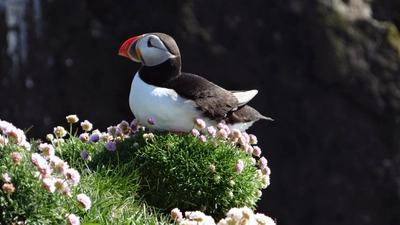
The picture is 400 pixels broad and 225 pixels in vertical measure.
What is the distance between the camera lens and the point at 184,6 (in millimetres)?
12367

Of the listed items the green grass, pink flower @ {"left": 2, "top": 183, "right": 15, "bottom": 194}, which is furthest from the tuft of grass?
pink flower @ {"left": 2, "top": 183, "right": 15, "bottom": 194}

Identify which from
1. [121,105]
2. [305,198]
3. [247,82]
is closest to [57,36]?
[121,105]

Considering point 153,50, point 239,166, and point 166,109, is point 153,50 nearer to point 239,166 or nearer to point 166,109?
point 166,109

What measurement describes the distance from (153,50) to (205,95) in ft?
1.57

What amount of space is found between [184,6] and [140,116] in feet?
25.0

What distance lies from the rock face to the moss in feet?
3.09

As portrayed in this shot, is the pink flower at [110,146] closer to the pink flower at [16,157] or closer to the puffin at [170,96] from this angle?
the puffin at [170,96]

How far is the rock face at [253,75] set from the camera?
11.9 meters

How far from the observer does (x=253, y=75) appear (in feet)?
39.9

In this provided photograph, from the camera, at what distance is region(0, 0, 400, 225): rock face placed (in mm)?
11938

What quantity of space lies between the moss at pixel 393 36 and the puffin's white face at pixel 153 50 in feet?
30.3

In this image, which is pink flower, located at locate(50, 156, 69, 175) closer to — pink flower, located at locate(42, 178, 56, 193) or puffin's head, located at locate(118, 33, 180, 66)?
pink flower, located at locate(42, 178, 56, 193)

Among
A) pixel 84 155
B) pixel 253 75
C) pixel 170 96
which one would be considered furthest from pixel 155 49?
pixel 253 75

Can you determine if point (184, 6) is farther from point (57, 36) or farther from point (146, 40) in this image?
point (146, 40)
